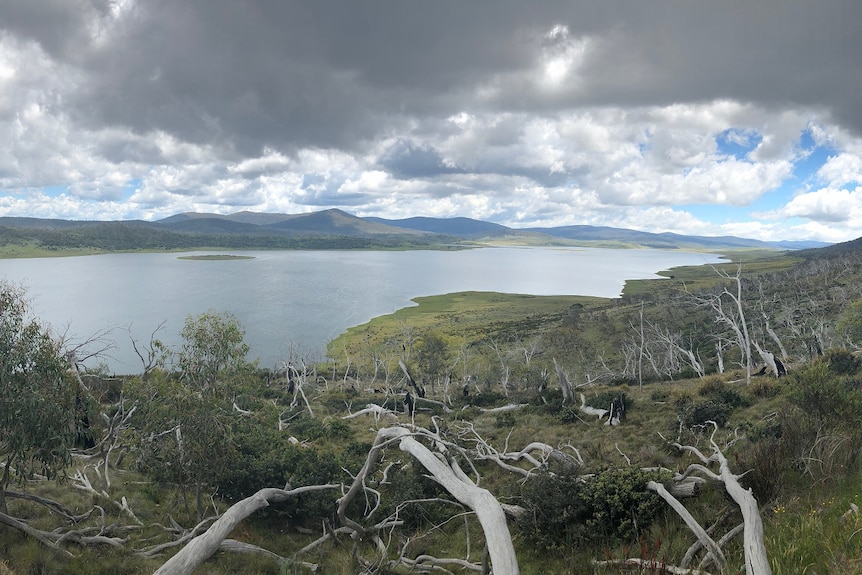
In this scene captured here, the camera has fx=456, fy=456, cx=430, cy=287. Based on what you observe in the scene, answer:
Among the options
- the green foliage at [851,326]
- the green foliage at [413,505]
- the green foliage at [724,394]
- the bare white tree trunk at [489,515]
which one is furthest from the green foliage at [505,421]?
the green foliage at [851,326]

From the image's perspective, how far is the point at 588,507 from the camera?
25.7 feet

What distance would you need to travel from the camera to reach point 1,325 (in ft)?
30.4

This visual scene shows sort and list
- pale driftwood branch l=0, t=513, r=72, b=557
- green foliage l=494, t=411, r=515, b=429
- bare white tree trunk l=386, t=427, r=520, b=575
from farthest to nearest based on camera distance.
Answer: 1. green foliage l=494, t=411, r=515, b=429
2. pale driftwood branch l=0, t=513, r=72, b=557
3. bare white tree trunk l=386, t=427, r=520, b=575

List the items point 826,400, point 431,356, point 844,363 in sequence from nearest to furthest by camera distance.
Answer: point 826,400 → point 844,363 → point 431,356

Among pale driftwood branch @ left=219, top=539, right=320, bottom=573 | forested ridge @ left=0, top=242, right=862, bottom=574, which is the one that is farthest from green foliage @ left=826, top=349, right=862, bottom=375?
pale driftwood branch @ left=219, top=539, right=320, bottom=573

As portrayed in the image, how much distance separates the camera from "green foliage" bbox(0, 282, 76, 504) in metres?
8.50

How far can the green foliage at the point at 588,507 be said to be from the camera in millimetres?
7359

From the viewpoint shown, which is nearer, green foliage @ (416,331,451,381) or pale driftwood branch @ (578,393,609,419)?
pale driftwood branch @ (578,393,609,419)

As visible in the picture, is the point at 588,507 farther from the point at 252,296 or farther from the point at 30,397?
the point at 252,296

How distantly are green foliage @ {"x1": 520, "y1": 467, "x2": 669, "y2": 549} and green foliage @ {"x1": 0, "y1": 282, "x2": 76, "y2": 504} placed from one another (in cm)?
907

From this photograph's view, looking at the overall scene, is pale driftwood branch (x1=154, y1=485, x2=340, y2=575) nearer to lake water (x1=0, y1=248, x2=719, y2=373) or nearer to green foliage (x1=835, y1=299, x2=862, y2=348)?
lake water (x1=0, y1=248, x2=719, y2=373)

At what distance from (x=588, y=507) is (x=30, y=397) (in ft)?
34.4

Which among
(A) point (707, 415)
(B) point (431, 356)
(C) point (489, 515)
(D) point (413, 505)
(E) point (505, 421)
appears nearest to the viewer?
(C) point (489, 515)

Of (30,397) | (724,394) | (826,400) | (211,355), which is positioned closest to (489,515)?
(30,397)
